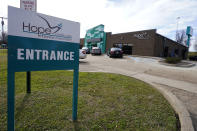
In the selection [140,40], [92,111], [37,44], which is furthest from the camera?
[140,40]

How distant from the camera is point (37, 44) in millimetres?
1884

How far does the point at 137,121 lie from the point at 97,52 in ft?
70.0

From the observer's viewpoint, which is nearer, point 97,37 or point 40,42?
point 40,42

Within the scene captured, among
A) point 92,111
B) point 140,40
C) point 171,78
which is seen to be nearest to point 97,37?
point 140,40

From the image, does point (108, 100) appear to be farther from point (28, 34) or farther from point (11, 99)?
point (28, 34)

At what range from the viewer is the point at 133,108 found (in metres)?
2.97

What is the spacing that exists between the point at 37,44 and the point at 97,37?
32086 millimetres

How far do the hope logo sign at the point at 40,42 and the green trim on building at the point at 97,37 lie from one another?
1153 inches

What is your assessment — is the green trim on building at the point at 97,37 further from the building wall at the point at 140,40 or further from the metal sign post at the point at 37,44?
the metal sign post at the point at 37,44

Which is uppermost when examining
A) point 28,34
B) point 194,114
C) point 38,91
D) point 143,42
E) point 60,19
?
point 143,42

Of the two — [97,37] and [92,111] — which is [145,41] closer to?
A: [97,37]

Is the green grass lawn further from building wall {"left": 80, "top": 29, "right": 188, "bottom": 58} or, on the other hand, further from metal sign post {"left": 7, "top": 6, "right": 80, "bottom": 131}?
building wall {"left": 80, "top": 29, "right": 188, "bottom": 58}

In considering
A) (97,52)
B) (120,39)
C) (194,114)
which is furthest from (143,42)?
(194,114)

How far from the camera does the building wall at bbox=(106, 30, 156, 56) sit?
21.4 meters
